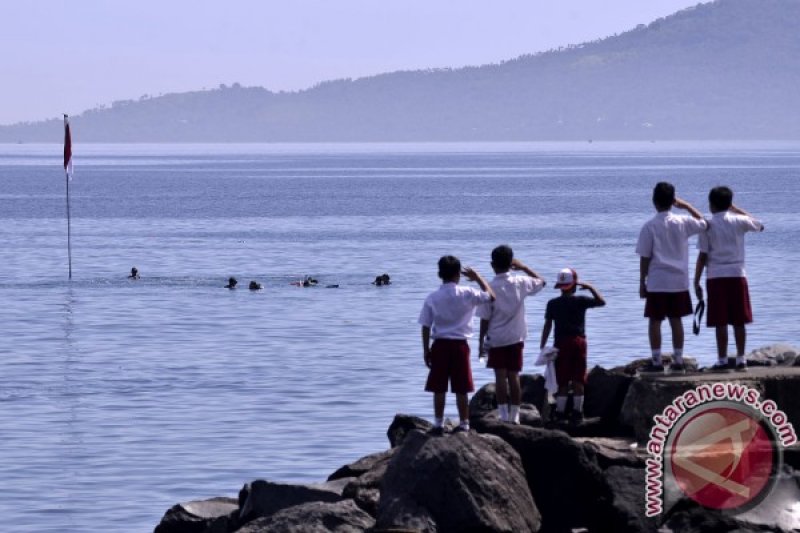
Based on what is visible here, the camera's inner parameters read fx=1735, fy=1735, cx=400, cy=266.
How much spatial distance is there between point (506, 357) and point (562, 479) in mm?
1655

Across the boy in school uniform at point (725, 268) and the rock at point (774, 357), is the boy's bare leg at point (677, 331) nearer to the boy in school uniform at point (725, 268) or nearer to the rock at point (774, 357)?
the boy in school uniform at point (725, 268)

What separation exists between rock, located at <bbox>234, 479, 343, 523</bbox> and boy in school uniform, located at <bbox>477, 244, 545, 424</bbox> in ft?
6.18

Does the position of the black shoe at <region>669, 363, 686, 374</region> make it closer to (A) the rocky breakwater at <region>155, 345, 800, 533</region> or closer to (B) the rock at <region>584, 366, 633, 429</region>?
(B) the rock at <region>584, 366, 633, 429</region>

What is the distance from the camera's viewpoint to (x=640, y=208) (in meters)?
112

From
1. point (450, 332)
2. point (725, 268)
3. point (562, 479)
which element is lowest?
point (562, 479)

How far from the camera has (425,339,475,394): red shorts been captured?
1572 centimetres

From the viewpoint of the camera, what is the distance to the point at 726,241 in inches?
679

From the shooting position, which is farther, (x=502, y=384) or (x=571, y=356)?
(x=571, y=356)

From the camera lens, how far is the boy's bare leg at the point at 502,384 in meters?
16.5

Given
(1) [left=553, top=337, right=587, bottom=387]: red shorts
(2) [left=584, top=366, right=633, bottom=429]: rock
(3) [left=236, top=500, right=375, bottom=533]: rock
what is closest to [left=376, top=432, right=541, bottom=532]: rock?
(3) [left=236, top=500, right=375, bottom=533]: rock

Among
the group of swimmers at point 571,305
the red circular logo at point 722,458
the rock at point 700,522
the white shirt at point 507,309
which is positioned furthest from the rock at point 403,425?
the rock at point 700,522

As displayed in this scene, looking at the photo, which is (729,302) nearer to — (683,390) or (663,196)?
(663,196)

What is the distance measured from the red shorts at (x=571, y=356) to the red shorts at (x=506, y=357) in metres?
0.55

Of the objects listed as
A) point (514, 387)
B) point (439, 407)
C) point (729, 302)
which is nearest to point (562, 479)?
point (439, 407)
